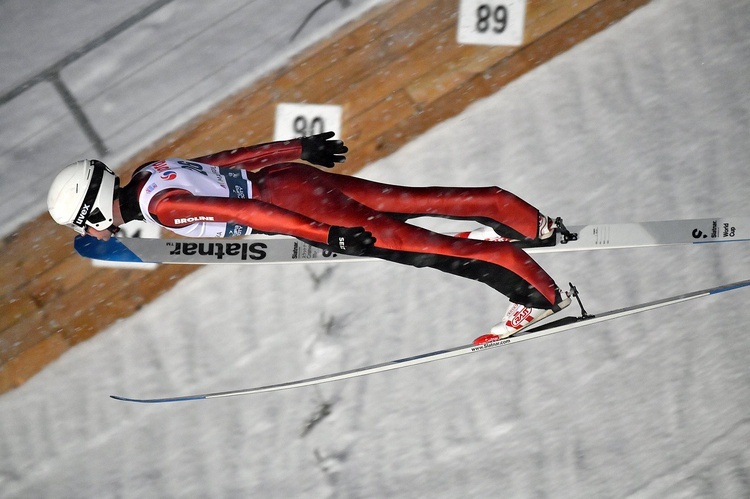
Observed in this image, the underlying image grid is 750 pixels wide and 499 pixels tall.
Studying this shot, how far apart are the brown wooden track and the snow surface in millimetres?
80

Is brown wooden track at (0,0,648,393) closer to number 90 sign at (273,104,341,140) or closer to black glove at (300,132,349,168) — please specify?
number 90 sign at (273,104,341,140)

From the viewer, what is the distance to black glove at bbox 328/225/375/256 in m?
2.98

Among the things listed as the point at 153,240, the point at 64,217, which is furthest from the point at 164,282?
the point at 64,217

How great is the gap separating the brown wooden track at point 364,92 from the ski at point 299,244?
240 millimetres

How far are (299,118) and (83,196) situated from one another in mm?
1358

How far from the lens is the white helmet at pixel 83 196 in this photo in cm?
318

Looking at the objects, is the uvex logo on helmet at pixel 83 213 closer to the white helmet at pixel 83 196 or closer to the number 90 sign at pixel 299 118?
the white helmet at pixel 83 196

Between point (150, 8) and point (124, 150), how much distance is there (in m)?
0.77

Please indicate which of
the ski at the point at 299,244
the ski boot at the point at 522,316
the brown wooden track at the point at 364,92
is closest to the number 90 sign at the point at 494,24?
the brown wooden track at the point at 364,92

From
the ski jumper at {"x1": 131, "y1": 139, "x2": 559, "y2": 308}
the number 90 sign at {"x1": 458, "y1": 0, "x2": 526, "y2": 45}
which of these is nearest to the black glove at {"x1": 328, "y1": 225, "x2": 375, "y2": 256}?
the ski jumper at {"x1": 131, "y1": 139, "x2": 559, "y2": 308}

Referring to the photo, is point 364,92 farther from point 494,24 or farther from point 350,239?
point 350,239

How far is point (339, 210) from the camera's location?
129 inches

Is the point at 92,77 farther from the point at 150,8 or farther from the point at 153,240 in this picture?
the point at 153,240

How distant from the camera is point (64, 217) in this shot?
3193 mm
